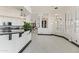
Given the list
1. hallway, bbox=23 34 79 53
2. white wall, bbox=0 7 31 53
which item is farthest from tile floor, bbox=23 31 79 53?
white wall, bbox=0 7 31 53

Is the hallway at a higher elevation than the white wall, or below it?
below

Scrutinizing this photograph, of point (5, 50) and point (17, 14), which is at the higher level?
point (17, 14)

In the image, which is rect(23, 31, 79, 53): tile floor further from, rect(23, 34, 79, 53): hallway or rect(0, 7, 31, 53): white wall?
rect(0, 7, 31, 53): white wall

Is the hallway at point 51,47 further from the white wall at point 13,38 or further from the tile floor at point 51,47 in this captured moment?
the white wall at point 13,38

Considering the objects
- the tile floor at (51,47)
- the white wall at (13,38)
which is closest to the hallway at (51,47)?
the tile floor at (51,47)

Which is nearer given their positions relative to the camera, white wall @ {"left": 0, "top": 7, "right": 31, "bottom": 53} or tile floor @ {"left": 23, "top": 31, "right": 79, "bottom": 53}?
white wall @ {"left": 0, "top": 7, "right": 31, "bottom": 53}

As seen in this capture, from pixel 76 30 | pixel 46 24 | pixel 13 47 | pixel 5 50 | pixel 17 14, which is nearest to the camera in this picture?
pixel 5 50

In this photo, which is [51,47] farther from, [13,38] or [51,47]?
[13,38]

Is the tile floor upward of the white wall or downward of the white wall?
downward

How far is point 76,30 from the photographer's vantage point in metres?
9.08

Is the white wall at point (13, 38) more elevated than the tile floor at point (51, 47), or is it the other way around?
the white wall at point (13, 38)
